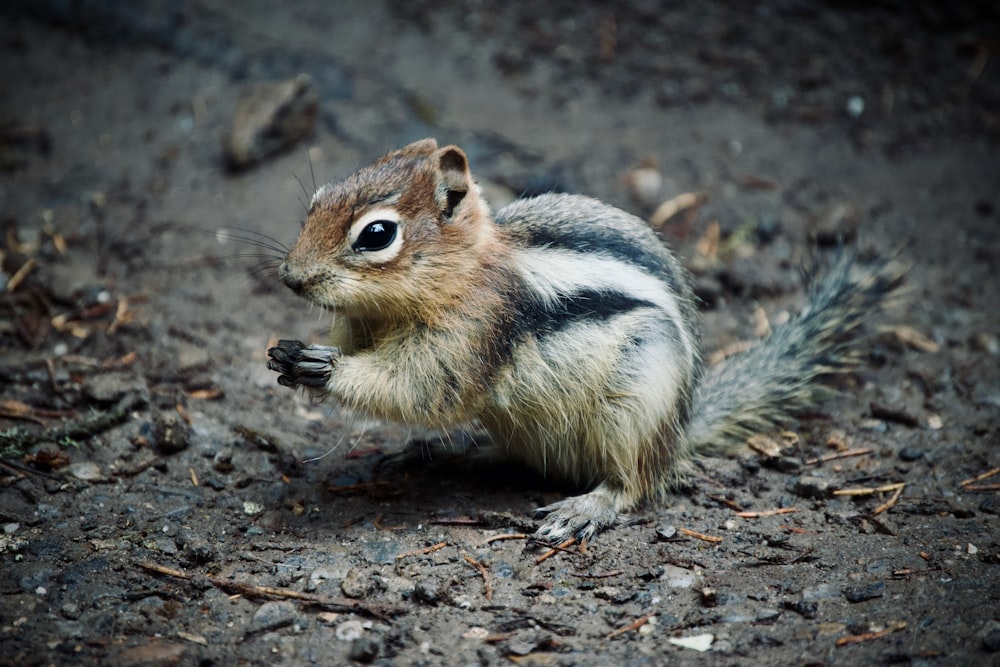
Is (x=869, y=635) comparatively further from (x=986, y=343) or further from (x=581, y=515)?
(x=986, y=343)

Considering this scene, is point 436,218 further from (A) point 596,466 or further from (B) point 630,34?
(B) point 630,34

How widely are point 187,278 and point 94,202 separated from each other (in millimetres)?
987

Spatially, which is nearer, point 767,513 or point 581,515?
point 581,515

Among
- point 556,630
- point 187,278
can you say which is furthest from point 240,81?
point 556,630

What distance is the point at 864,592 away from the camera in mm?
3074

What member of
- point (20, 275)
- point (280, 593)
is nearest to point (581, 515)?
point (280, 593)

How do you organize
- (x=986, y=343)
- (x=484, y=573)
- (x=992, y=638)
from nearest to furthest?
(x=992, y=638) → (x=484, y=573) → (x=986, y=343)

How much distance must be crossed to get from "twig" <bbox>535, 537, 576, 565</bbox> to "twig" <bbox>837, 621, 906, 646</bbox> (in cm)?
103

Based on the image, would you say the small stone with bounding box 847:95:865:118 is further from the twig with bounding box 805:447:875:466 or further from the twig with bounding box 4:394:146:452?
the twig with bounding box 4:394:146:452

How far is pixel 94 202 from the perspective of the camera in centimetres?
567

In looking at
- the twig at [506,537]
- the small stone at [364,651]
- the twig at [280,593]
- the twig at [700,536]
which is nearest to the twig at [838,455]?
the twig at [700,536]

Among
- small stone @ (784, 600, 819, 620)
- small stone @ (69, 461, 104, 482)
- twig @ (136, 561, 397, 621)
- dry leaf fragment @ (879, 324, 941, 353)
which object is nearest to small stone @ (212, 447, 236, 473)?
small stone @ (69, 461, 104, 482)

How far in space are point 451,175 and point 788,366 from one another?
1880 millimetres

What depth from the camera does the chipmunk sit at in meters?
3.35
